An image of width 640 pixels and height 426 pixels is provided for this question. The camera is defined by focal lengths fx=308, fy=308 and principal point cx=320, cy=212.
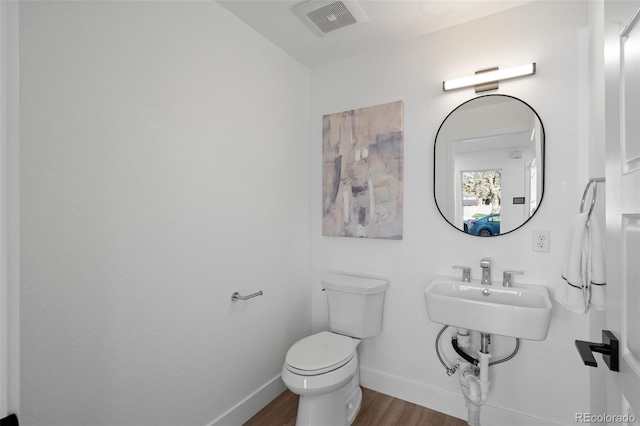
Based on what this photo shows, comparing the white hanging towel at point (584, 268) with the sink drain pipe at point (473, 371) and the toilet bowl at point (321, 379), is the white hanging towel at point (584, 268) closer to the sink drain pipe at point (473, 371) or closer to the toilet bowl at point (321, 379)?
the sink drain pipe at point (473, 371)

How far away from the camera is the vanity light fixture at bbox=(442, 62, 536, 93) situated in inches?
67.3

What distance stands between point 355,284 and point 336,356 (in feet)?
1.61

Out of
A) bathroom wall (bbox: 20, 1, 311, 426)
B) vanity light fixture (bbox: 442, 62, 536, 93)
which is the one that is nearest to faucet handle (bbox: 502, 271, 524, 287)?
vanity light fixture (bbox: 442, 62, 536, 93)

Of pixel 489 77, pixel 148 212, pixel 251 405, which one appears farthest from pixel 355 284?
pixel 489 77

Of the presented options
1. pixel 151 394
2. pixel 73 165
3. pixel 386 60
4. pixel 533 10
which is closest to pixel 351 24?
pixel 386 60

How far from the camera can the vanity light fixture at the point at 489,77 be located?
171 cm

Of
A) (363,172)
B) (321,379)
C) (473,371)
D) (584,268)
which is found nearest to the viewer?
(584,268)

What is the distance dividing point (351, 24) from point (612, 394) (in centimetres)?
205

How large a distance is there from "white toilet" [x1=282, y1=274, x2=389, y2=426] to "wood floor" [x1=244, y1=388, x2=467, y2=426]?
3.6 inches

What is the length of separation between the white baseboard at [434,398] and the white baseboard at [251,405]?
636mm

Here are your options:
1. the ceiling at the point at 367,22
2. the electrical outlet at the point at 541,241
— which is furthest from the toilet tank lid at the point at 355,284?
the ceiling at the point at 367,22

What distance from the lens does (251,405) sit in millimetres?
1948

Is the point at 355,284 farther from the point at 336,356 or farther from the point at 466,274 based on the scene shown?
the point at 466,274

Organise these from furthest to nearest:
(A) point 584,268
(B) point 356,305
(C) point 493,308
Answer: (B) point 356,305, (C) point 493,308, (A) point 584,268
